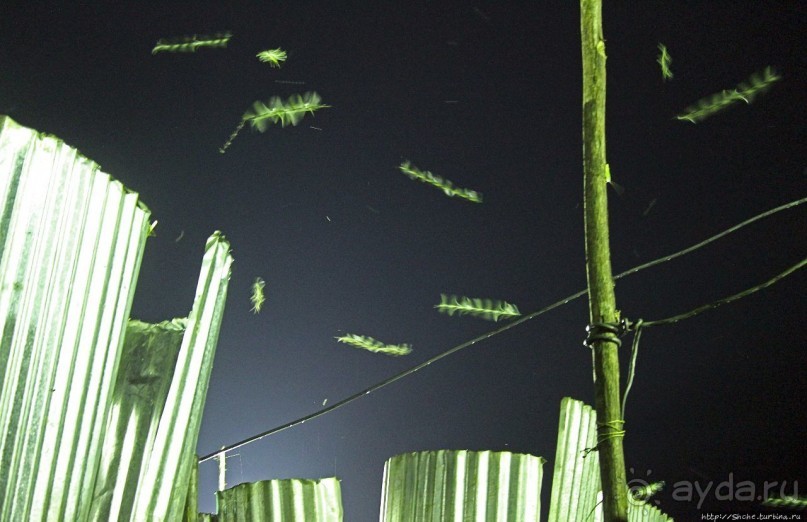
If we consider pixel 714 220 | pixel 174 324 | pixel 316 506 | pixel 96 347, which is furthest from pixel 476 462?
pixel 714 220

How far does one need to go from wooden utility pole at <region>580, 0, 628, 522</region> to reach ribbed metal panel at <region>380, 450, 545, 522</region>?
1.13 feet

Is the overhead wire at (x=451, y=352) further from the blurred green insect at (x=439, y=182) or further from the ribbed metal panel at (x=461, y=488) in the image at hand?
the blurred green insect at (x=439, y=182)

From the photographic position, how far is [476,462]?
3.63 m

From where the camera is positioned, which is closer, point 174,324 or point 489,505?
point 174,324

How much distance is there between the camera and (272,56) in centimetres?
691

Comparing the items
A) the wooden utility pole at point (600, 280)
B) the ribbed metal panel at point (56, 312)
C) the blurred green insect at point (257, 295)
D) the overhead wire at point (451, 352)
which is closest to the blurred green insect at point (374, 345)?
the blurred green insect at point (257, 295)

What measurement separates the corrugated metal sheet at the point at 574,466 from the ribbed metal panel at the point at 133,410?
6.03 feet

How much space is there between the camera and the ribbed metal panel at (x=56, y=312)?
7.63 feet

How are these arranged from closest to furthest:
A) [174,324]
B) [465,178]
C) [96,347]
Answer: [96,347]
[174,324]
[465,178]

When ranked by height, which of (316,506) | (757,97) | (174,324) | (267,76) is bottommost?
(316,506)

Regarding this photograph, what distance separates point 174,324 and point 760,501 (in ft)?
25.7

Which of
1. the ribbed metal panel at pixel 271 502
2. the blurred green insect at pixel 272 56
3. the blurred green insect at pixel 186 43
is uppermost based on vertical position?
the blurred green insect at pixel 272 56

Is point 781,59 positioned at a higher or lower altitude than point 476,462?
higher

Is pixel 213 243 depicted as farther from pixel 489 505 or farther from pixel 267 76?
pixel 267 76
